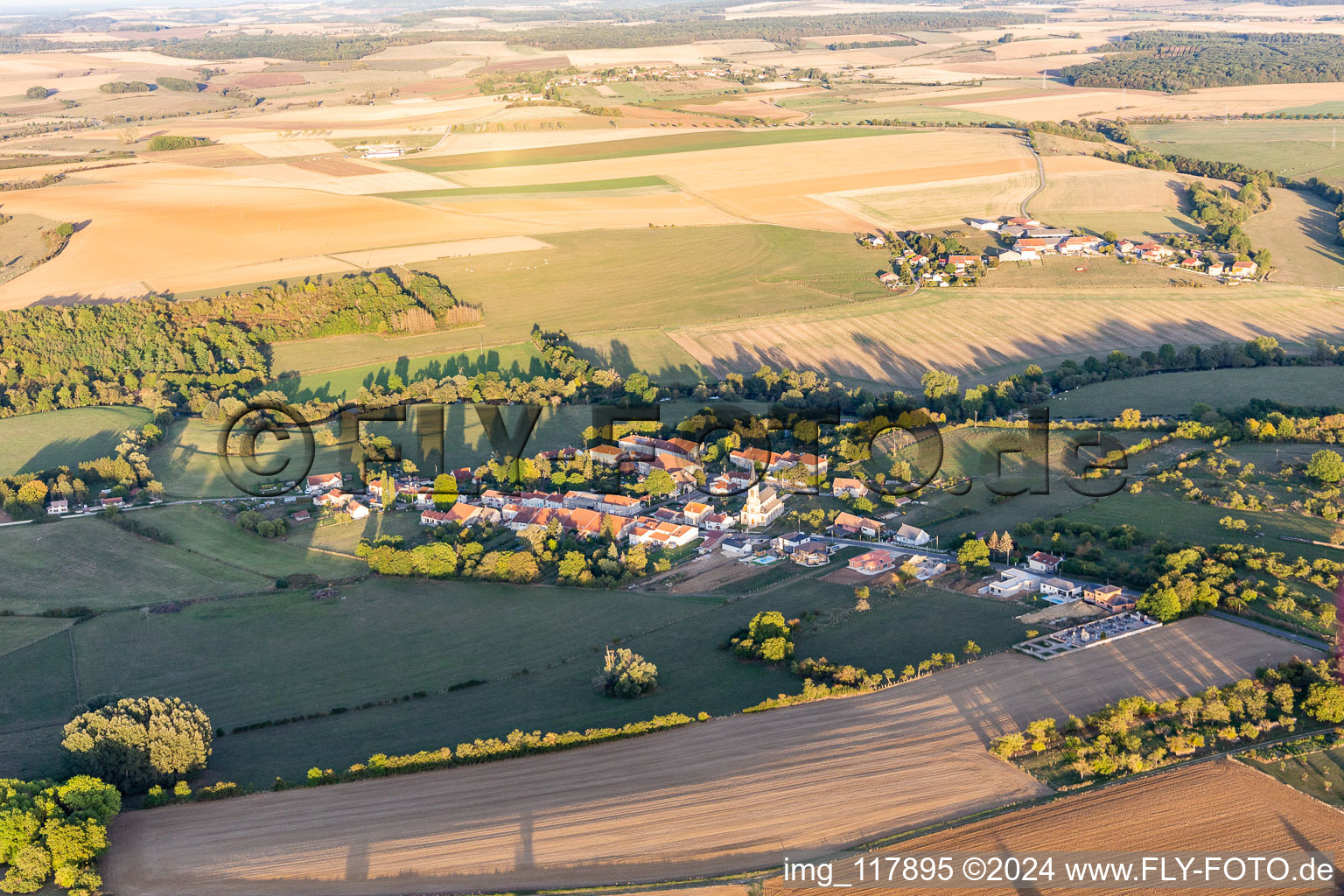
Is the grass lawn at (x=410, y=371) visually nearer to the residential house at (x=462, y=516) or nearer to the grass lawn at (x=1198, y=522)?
the residential house at (x=462, y=516)

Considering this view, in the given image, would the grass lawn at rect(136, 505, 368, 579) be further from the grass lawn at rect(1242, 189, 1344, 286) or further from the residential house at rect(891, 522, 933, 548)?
the grass lawn at rect(1242, 189, 1344, 286)

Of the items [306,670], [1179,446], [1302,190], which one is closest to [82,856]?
[306,670]

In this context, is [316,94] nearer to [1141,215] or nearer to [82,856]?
[1141,215]

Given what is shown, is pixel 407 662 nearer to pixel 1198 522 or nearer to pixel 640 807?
pixel 640 807

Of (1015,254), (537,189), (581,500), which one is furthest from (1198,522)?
(537,189)

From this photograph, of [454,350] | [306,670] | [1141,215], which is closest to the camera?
[306,670]

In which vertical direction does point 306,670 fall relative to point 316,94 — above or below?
below

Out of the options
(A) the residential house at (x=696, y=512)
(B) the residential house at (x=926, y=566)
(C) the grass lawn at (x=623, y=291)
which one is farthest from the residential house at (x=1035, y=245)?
(B) the residential house at (x=926, y=566)
